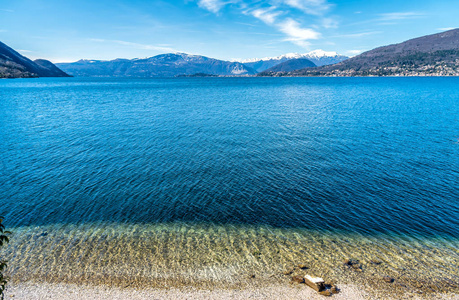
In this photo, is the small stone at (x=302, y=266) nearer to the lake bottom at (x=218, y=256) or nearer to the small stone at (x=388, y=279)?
the lake bottom at (x=218, y=256)

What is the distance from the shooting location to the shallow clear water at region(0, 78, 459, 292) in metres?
21.3

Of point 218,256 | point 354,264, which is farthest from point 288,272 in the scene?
point 218,256

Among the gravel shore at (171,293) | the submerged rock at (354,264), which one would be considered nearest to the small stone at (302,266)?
the gravel shore at (171,293)

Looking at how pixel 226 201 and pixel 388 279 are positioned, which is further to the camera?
pixel 226 201

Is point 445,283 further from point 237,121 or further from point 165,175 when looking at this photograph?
point 237,121

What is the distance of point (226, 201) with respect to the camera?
31.1m

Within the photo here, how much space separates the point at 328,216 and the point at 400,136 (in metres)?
41.3

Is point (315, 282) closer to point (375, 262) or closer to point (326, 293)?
point (326, 293)

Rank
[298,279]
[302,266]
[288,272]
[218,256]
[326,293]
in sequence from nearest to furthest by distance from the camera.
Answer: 1. [326,293]
2. [298,279]
3. [288,272]
4. [302,266]
5. [218,256]

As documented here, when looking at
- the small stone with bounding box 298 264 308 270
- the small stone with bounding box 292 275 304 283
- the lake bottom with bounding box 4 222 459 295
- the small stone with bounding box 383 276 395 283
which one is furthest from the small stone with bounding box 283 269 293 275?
the small stone with bounding box 383 276 395 283

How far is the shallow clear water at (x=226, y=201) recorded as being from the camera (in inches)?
840

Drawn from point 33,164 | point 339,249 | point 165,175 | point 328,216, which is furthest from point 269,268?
point 33,164

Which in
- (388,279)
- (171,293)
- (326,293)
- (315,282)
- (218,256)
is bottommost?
(218,256)

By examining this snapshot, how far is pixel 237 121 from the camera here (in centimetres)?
7569
